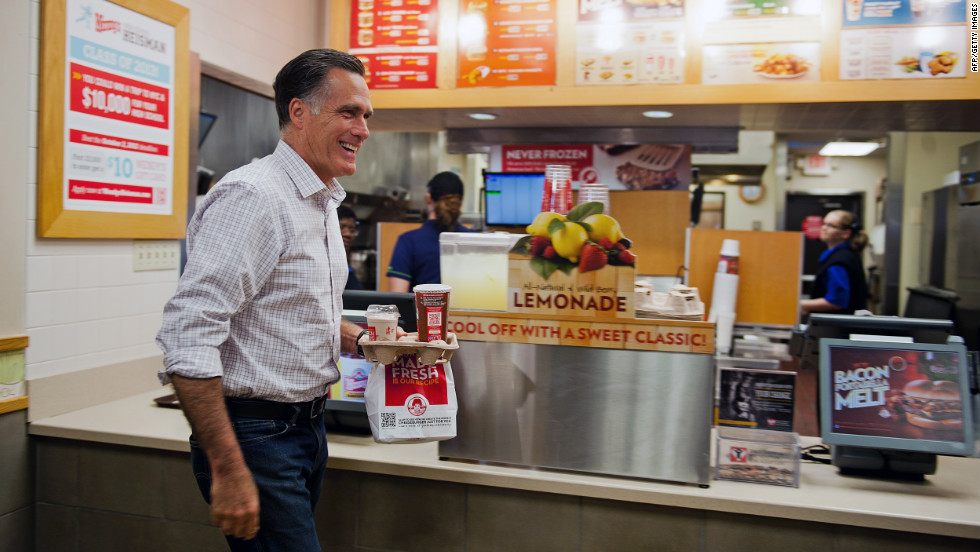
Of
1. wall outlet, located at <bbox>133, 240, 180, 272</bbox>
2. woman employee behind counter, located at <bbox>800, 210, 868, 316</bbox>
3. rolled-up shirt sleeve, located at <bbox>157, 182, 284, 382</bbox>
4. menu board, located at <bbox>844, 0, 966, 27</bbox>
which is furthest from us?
woman employee behind counter, located at <bbox>800, 210, 868, 316</bbox>

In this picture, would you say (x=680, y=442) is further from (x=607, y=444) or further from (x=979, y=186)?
(x=979, y=186)

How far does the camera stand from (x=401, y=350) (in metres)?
1.70

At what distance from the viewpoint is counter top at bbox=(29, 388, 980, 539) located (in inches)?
67.9

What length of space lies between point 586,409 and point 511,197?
296 centimetres

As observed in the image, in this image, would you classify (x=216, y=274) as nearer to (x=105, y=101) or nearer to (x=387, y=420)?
(x=387, y=420)

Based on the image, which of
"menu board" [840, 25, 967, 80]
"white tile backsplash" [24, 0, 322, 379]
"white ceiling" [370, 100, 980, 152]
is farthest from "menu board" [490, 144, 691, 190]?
"white tile backsplash" [24, 0, 322, 379]

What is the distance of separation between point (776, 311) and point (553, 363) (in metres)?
2.50

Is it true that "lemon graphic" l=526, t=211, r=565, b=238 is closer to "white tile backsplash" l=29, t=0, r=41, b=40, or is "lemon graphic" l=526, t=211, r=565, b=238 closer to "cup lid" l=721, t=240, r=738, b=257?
"white tile backsplash" l=29, t=0, r=41, b=40

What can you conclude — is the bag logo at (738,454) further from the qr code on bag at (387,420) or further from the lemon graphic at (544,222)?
the qr code on bag at (387,420)

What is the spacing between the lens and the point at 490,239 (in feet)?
6.61

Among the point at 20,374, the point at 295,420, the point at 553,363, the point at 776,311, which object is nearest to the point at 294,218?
the point at 295,420

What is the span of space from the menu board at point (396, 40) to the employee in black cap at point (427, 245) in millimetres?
596

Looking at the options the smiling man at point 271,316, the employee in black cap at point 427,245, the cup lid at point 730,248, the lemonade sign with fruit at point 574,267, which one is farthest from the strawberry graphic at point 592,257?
the cup lid at point 730,248

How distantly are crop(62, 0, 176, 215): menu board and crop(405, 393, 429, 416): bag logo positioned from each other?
1.63m
